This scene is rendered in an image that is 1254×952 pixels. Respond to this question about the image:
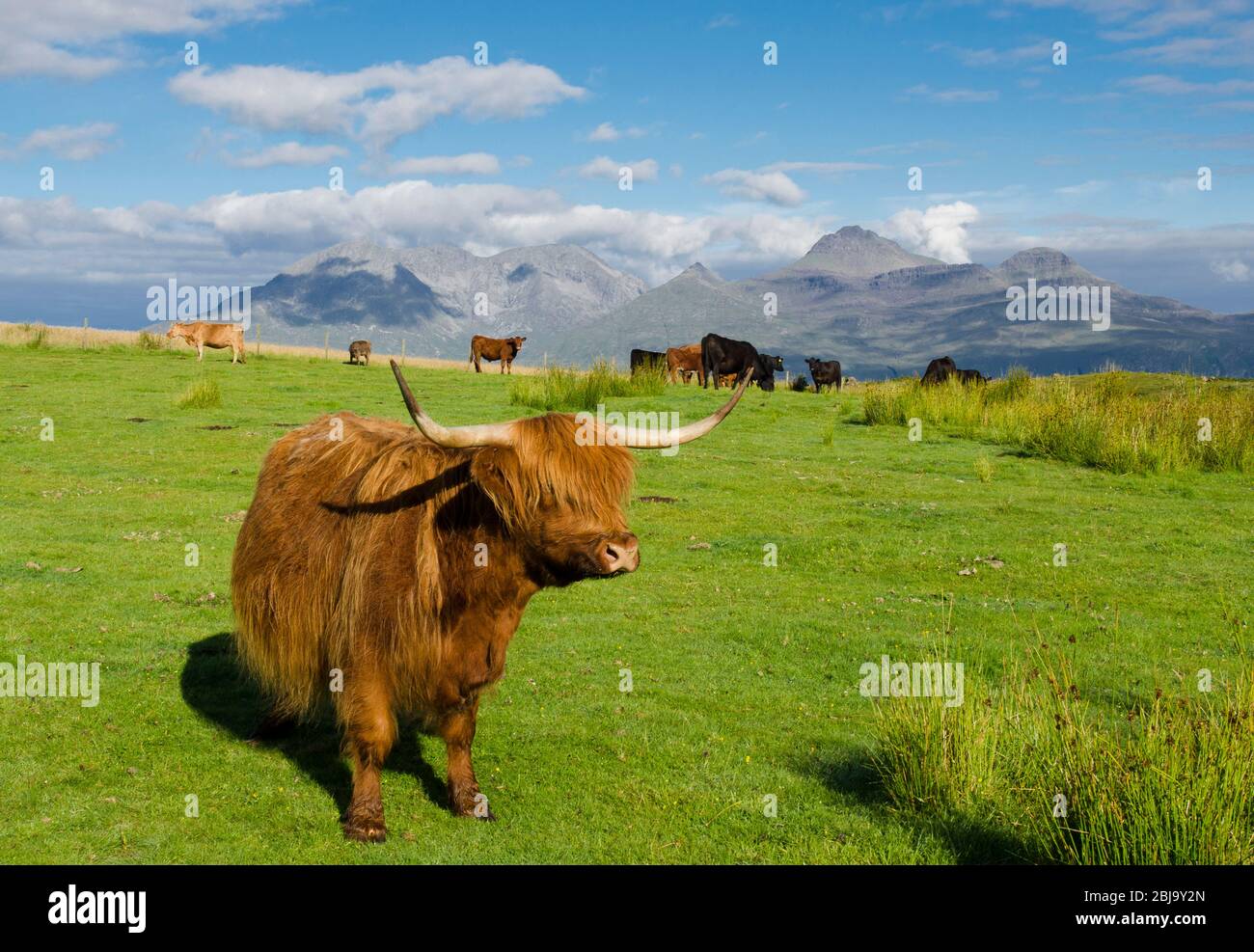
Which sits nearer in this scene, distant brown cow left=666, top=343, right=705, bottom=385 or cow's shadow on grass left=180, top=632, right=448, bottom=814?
cow's shadow on grass left=180, top=632, right=448, bottom=814

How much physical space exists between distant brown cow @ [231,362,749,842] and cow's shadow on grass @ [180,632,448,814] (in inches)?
22.2

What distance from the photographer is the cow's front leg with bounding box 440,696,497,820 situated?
5.46 meters

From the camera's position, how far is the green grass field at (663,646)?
17.4ft

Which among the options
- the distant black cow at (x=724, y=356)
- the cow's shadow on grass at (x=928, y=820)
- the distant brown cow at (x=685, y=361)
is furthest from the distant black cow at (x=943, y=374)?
the cow's shadow on grass at (x=928, y=820)

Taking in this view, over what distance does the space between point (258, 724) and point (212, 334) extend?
34.0m

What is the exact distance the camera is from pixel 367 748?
5.15 m

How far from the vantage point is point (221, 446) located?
58.5ft

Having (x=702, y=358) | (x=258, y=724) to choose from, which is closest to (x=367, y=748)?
(x=258, y=724)

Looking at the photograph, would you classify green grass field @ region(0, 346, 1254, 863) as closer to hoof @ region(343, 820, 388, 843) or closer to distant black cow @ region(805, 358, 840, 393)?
hoof @ region(343, 820, 388, 843)

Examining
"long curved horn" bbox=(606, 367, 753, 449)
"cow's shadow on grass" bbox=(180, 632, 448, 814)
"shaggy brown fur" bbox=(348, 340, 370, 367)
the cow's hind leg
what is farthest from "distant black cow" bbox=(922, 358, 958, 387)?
"shaggy brown fur" bbox=(348, 340, 370, 367)

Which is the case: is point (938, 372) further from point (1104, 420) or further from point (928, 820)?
point (928, 820)

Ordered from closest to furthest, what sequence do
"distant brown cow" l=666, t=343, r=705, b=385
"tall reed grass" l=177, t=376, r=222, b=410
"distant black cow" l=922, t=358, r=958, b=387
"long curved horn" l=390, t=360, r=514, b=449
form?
1. "long curved horn" l=390, t=360, r=514, b=449
2. "tall reed grass" l=177, t=376, r=222, b=410
3. "distant black cow" l=922, t=358, r=958, b=387
4. "distant brown cow" l=666, t=343, r=705, b=385
